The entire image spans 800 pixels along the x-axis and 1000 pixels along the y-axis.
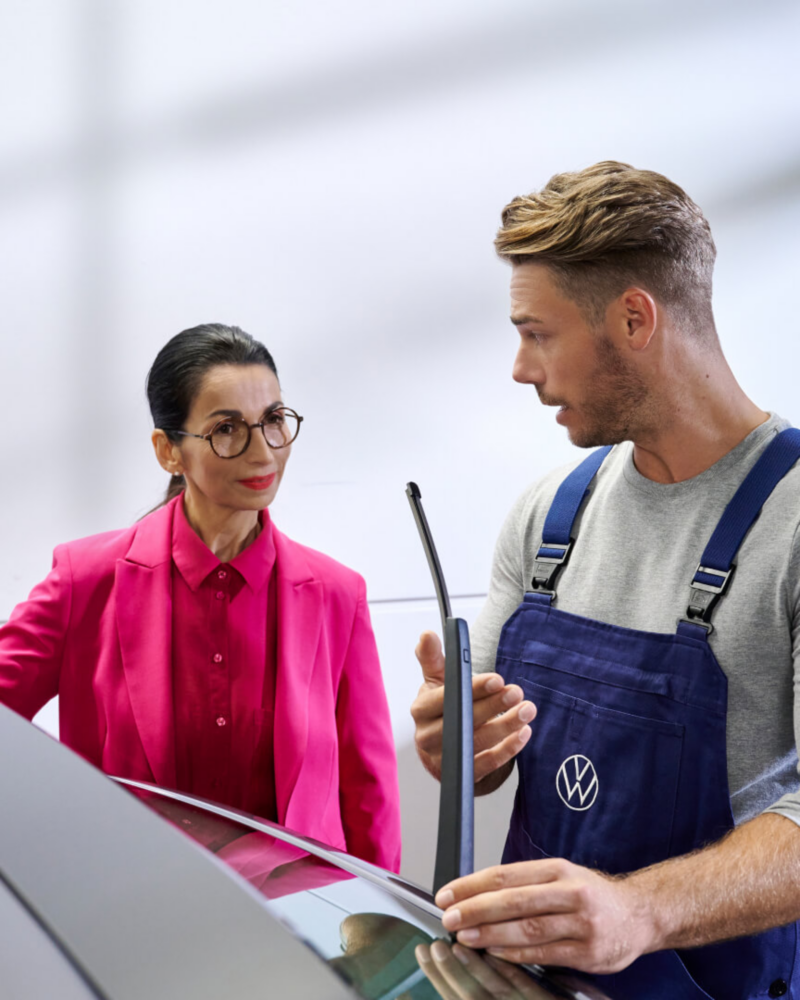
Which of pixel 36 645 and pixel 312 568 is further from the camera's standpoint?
pixel 312 568

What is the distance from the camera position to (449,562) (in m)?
2.54

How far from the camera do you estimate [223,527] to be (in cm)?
145

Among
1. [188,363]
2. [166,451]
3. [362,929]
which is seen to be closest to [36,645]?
[166,451]

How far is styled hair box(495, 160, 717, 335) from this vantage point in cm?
123

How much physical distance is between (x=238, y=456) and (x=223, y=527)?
12 cm

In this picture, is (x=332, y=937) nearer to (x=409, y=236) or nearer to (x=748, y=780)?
(x=748, y=780)

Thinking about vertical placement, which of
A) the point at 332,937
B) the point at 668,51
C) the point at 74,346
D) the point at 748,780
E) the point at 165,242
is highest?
the point at 668,51

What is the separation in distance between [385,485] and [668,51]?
142 centimetres

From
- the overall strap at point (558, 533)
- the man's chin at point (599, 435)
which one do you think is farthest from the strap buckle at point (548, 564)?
the man's chin at point (599, 435)

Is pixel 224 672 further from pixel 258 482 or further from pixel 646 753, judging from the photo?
pixel 646 753

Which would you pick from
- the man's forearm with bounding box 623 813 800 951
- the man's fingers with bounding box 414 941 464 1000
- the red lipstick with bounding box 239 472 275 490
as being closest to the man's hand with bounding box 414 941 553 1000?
the man's fingers with bounding box 414 941 464 1000

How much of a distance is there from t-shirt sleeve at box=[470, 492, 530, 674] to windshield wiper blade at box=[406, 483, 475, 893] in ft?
2.04

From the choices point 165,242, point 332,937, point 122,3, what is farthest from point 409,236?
point 332,937

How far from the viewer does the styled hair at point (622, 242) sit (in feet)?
4.04
